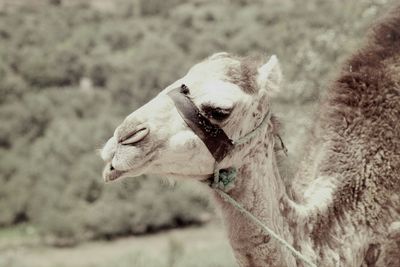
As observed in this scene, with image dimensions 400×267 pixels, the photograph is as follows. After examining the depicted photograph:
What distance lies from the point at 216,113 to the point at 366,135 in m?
1.31

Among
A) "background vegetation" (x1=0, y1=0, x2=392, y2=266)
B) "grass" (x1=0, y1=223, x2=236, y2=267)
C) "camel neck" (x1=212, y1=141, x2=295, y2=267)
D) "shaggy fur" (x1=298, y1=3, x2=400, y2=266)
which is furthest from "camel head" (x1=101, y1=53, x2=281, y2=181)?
"grass" (x1=0, y1=223, x2=236, y2=267)

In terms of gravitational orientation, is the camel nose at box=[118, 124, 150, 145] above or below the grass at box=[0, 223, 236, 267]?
above

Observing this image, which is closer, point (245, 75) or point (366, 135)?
point (245, 75)

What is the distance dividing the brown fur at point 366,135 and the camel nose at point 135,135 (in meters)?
1.30

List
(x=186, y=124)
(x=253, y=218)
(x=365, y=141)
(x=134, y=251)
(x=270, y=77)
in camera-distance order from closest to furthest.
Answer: (x=186, y=124) < (x=253, y=218) < (x=270, y=77) < (x=365, y=141) < (x=134, y=251)

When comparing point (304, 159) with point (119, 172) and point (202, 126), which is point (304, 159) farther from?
point (119, 172)

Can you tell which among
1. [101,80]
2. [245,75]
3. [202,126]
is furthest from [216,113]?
[101,80]

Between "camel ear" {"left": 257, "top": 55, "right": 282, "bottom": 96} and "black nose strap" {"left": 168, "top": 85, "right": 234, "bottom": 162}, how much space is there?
412 mm

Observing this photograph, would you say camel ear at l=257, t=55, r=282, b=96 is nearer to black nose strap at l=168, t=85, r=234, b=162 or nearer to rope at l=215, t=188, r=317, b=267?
black nose strap at l=168, t=85, r=234, b=162

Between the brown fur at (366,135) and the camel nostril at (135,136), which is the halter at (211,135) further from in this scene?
the brown fur at (366,135)

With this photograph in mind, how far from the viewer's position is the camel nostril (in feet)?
11.6

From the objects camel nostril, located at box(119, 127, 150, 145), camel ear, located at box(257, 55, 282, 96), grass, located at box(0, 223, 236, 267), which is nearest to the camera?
camel nostril, located at box(119, 127, 150, 145)

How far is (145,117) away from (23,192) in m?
19.8

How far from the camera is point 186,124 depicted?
3697mm
